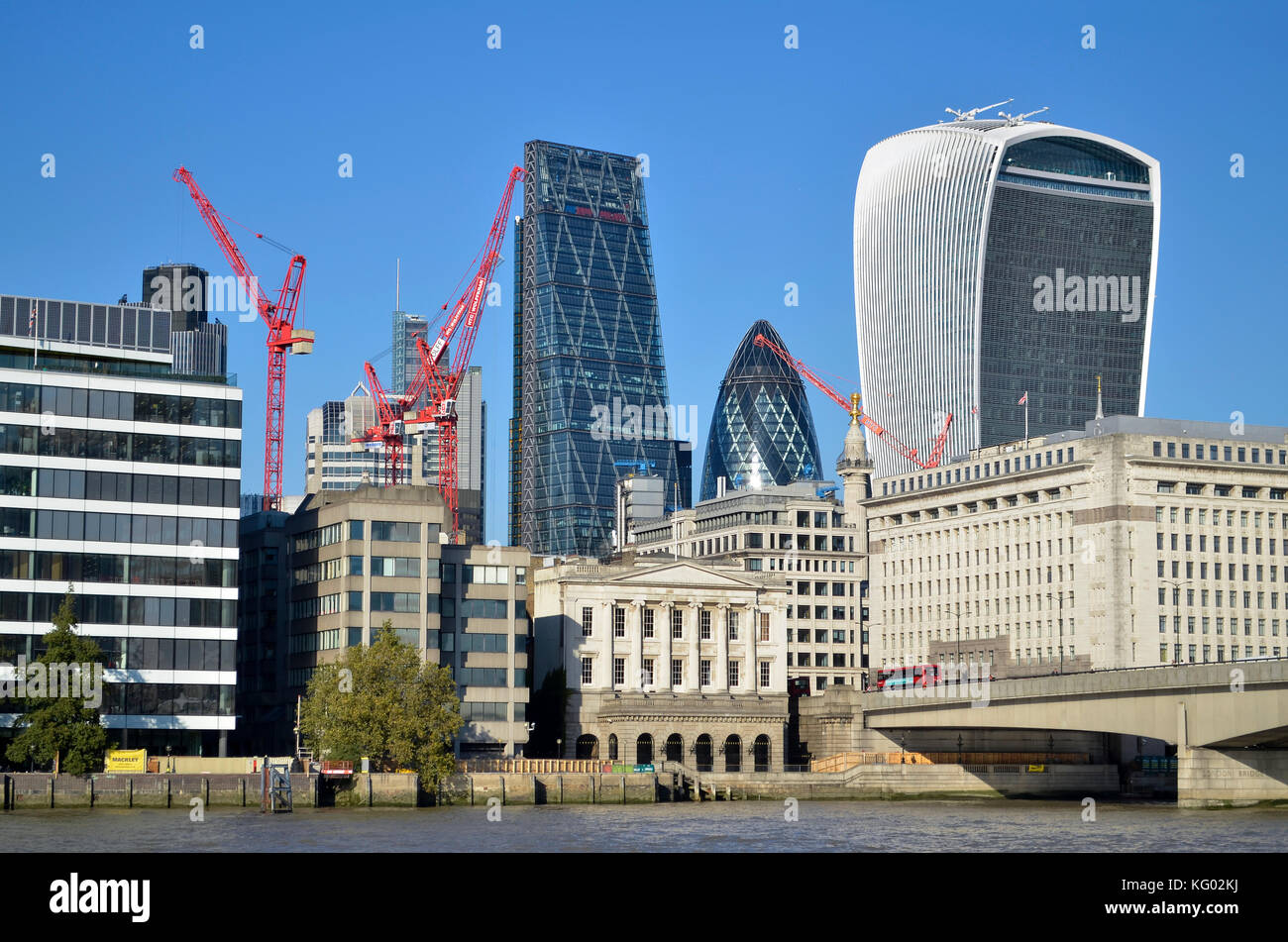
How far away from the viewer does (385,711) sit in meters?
114

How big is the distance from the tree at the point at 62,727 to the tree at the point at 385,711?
15173 mm

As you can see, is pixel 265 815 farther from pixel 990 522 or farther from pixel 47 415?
pixel 990 522

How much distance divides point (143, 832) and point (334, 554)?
6284 cm

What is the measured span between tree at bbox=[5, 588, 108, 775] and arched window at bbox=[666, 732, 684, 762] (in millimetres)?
61441

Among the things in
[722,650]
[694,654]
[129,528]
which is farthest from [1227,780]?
[129,528]

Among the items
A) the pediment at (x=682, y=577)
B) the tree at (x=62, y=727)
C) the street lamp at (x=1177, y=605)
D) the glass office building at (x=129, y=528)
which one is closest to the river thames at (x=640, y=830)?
the tree at (x=62, y=727)

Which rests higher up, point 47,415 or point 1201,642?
point 47,415

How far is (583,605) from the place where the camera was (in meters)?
158

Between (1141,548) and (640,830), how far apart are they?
337ft

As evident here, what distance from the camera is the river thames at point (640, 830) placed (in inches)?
2798

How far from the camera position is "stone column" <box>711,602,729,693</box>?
531ft

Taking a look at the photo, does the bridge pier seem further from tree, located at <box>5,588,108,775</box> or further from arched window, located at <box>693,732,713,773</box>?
tree, located at <box>5,588,108,775</box>

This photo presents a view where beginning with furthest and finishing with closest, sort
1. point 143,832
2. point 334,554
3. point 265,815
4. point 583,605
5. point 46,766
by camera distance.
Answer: point 583,605 → point 334,554 → point 46,766 → point 265,815 → point 143,832
